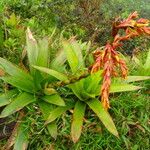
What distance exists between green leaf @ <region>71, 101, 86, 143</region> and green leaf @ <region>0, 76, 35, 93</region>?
437 mm

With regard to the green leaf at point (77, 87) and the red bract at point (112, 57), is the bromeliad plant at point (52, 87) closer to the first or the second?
the green leaf at point (77, 87)

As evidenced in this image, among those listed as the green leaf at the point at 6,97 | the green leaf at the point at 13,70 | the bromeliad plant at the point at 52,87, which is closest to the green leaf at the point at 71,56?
the bromeliad plant at the point at 52,87

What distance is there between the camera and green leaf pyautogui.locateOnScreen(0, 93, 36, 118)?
366 centimetres

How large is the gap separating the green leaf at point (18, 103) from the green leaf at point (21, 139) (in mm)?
182

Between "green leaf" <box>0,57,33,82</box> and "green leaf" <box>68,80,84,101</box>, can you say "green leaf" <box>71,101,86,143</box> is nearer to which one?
"green leaf" <box>68,80,84,101</box>

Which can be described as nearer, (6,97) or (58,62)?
(6,97)

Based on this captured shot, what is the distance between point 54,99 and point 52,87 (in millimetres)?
128

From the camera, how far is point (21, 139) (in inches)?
146

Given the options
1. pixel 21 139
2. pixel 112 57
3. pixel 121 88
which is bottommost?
pixel 21 139

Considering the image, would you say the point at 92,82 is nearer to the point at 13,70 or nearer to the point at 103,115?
the point at 103,115

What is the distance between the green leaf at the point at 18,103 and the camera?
144 inches

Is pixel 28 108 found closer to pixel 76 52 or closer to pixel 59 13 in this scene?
pixel 76 52

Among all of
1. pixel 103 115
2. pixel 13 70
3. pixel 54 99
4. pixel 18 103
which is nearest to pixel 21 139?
pixel 18 103

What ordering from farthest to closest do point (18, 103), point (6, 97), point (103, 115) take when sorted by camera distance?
point (6, 97), point (18, 103), point (103, 115)
